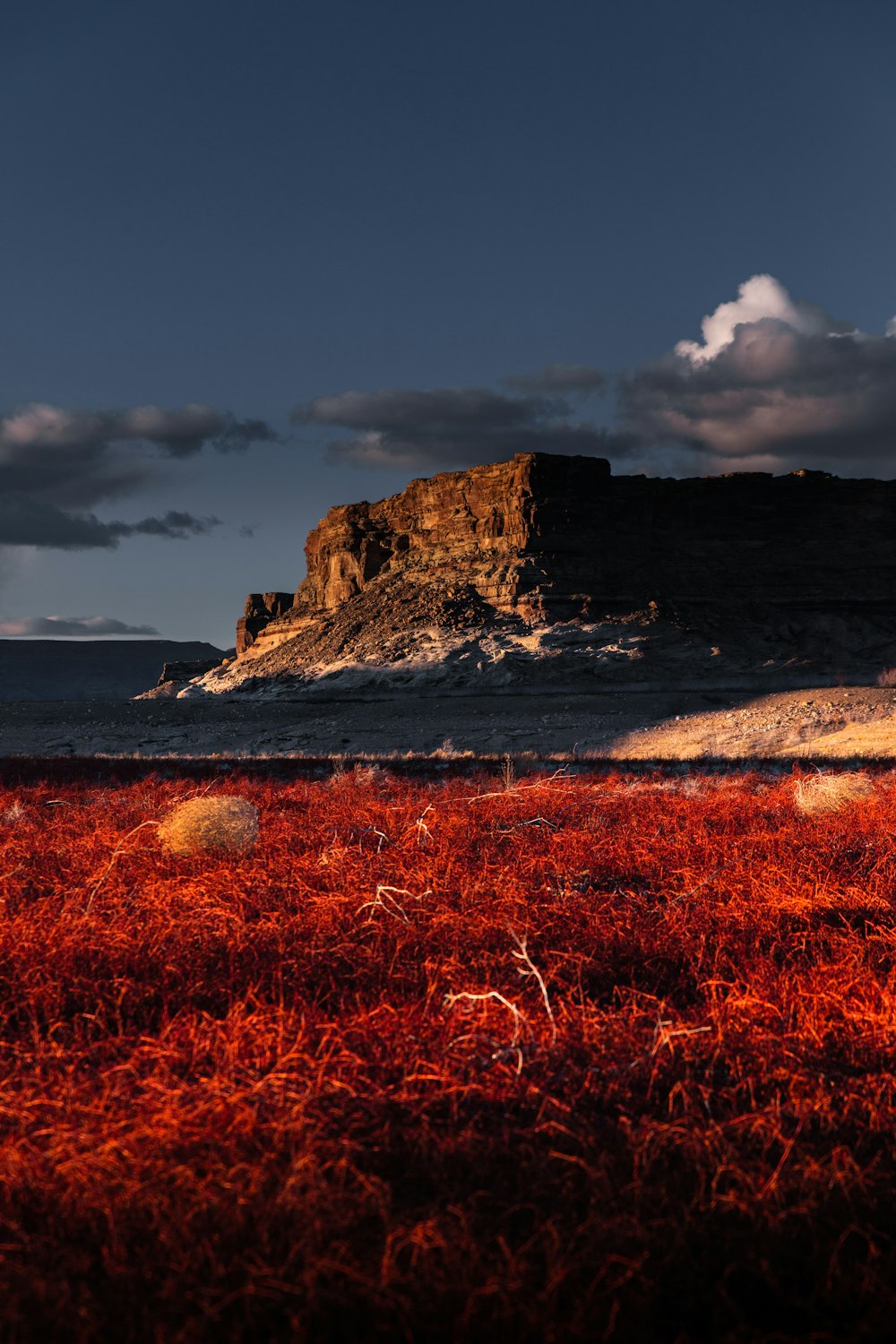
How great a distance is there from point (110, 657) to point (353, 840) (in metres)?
193

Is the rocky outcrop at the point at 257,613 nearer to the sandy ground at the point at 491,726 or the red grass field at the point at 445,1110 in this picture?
the sandy ground at the point at 491,726

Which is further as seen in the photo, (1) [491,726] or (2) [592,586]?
(2) [592,586]

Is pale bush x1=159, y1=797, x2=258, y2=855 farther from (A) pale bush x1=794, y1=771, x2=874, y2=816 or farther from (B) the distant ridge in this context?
(B) the distant ridge

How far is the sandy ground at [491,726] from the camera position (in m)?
27.0

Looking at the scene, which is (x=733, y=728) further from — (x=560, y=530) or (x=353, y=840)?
(x=560, y=530)

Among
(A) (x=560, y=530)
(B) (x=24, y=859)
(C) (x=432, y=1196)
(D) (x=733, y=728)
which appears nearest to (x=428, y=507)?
(A) (x=560, y=530)

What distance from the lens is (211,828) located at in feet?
25.7

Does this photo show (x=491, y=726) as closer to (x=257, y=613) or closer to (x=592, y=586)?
(x=592, y=586)

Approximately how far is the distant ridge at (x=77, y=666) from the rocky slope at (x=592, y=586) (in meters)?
93.9

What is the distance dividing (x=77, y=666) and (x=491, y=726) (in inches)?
6547

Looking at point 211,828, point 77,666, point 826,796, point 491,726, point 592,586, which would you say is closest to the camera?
point 211,828

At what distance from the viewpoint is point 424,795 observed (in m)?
12.7

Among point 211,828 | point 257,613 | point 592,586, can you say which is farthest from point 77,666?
point 211,828

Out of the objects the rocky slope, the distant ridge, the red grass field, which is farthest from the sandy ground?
the distant ridge
